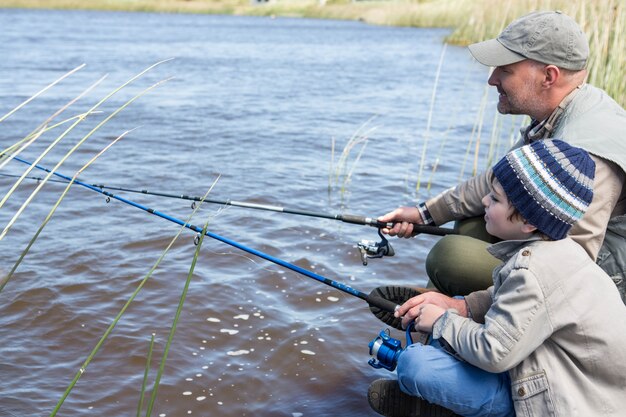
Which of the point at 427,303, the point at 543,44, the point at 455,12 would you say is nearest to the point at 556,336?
the point at 427,303

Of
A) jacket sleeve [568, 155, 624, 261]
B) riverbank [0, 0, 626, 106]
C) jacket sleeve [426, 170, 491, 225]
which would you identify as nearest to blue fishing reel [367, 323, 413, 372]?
jacket sleeve [568, 155, 624, 261]

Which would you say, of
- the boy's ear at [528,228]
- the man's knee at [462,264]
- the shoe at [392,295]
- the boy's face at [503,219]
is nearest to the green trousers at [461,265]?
the man's knee at [462,264]

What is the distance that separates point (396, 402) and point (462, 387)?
16.3 inches

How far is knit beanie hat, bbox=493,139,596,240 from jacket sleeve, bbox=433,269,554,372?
0.58ft

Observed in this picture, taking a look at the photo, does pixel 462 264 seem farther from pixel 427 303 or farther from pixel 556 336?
pixel 556 336

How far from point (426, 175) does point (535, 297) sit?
5.64 m

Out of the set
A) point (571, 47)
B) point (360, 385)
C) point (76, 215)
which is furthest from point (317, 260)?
point (571, 47)

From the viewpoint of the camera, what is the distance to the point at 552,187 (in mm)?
2291

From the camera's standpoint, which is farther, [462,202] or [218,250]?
[218,250]

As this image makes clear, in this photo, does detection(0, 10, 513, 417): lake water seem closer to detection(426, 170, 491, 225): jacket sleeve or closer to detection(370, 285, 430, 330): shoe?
detection(370, 285, 430, 330): shoe

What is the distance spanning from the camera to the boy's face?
2.38 m

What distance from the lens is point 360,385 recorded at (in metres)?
3.73

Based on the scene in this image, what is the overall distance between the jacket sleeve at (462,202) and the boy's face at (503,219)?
0.94m

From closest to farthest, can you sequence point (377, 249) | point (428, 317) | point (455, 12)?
point (428, 317)
point (377, 249)
point (455, 12)
